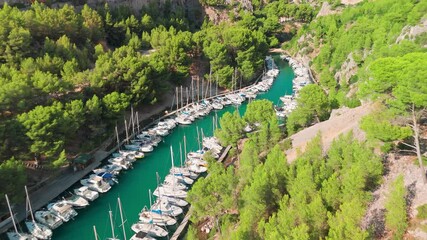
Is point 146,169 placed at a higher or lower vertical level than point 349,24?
lower

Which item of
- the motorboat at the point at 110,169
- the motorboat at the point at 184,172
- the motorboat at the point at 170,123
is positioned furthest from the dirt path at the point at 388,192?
the motorboat at the point at 170,123

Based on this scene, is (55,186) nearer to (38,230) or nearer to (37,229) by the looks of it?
(37,229)

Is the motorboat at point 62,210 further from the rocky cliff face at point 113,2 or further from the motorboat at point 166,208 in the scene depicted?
the rocky cliff face at point 113,2

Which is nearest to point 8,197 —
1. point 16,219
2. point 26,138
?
point 16,219

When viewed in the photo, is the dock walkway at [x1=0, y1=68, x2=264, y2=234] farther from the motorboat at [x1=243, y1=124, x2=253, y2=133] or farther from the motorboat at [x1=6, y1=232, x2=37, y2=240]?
the motorboat at [x1=243, y1=124, x2=253, y2=133]

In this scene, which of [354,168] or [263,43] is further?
[263,43]

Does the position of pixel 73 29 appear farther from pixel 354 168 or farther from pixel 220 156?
pixel 354 168
